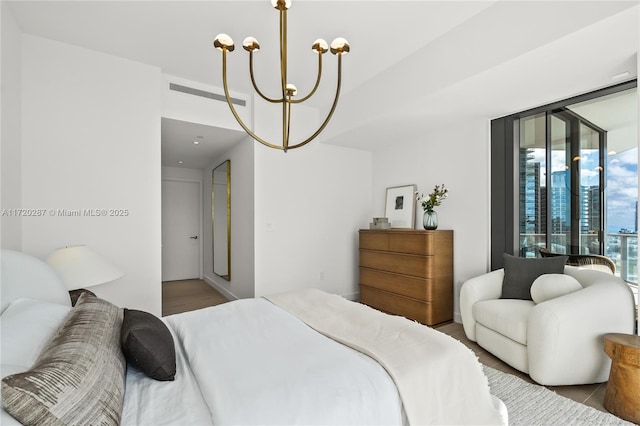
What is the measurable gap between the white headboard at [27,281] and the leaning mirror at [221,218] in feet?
9.64

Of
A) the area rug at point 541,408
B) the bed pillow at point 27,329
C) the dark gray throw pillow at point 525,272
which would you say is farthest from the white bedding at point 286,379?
the dark gray throw pillow at point 525,272

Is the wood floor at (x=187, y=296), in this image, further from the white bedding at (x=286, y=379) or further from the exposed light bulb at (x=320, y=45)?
the exposed light bulb at (x=320, y=45)

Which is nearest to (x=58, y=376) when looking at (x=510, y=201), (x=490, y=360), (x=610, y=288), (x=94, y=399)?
(x=94, y=399)

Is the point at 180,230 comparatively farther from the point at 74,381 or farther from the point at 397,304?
the point at 74,381

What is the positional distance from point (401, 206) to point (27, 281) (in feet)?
12.3

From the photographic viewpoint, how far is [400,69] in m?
3.02

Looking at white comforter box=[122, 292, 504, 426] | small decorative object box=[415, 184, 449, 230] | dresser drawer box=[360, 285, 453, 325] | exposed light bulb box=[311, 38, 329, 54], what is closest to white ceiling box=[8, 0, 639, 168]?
exposed light bulb box=[311, 38, 329, 54]

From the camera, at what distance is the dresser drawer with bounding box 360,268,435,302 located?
3312 mm

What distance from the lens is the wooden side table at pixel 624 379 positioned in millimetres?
1749

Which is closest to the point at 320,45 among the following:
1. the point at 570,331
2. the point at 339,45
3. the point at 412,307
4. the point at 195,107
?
the point at 339,45

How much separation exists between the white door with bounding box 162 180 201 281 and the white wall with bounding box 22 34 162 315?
3.08 meters

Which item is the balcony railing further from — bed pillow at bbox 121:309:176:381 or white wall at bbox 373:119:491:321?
bed pillow at bbox 121:309:176:381

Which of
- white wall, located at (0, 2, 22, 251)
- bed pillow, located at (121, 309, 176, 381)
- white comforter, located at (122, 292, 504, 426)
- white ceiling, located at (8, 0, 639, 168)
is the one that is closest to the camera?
white comforter, located at (122, 292, 504, 426)

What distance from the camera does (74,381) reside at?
2.78 feet
